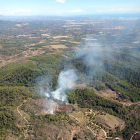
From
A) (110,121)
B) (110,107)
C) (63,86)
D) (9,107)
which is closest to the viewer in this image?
(9,107)

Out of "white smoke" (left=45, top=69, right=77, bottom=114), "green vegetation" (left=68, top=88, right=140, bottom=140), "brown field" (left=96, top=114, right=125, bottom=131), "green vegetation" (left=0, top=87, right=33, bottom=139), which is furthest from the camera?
"white smoke" (left=45, top=69, right=77, bottom=114)

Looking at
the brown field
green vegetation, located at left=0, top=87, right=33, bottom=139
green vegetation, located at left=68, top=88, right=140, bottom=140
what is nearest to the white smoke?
green vegetation, located at left=68, top=88, right=140, bottom=140

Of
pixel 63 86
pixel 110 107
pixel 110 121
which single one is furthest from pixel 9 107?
pixel 110 107

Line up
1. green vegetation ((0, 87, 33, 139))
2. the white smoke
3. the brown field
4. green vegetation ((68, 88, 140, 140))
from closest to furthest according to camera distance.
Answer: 1. green vegetation ((0, 87, 33, 139))
2. green vegetation ((68, 88, 140, 140))
3. the brown field
4. the white smoke

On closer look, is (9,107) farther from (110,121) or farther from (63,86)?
(110,121)

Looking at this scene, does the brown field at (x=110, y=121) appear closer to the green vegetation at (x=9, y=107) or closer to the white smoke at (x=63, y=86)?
the white smoke at (x=63, y=86)

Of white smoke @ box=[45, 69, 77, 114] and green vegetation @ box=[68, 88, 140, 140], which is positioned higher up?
white smoke @ box=[45, 69, 77, 114]

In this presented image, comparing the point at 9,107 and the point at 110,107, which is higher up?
the point at 9,107

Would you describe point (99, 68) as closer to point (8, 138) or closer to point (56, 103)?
point (56, 103)

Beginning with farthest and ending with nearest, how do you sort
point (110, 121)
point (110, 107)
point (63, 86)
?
point (63, 86)
point (110, 107)
point (110, 121)

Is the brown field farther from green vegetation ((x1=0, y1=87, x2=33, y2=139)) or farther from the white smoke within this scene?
green vegetation ((x1=0, y1=87, x2=33, y2=139))

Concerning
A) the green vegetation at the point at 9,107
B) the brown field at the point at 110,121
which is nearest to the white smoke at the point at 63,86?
the green vegetation at the point at 9,107
